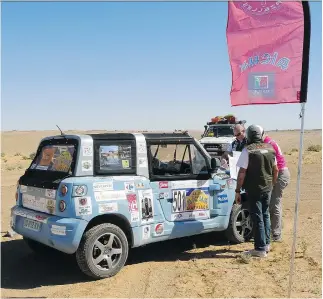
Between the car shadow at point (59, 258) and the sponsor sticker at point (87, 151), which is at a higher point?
the sponsor sticker at point (87, 151)

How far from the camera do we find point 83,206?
499 cm

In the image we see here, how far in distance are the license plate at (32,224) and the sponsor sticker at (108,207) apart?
85 centimetres

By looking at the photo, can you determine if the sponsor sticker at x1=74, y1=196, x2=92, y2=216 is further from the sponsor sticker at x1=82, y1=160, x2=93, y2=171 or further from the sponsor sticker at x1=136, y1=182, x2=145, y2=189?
the sponsor sticker at x1=136, y1=182, x2=145, y2=189

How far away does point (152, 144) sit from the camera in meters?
5.87

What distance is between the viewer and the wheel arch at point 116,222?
17.2 ft

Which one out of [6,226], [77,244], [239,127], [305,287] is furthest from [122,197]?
[6,226]

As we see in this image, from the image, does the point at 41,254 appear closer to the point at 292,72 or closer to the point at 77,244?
the point at 77,244

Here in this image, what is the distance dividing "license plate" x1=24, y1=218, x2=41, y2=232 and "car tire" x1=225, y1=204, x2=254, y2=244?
9.96 feet

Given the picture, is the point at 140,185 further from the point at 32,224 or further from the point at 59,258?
the point at 59,258

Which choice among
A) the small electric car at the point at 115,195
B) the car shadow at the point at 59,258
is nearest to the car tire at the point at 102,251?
the small electric car at the point at 115,195

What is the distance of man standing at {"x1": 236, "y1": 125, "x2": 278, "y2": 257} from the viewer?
19.5 ft

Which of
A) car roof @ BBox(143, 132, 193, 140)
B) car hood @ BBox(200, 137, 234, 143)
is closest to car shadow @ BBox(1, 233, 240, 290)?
car roof @ BBox(143, 132, 193, 140)

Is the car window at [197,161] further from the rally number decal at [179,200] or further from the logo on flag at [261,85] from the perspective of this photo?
the logo on flag at [261,85]

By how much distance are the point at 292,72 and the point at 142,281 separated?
3.19 meters
